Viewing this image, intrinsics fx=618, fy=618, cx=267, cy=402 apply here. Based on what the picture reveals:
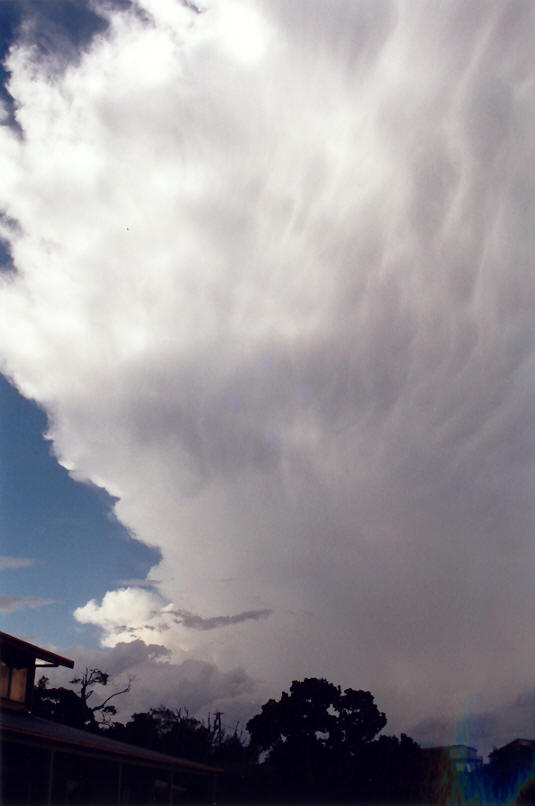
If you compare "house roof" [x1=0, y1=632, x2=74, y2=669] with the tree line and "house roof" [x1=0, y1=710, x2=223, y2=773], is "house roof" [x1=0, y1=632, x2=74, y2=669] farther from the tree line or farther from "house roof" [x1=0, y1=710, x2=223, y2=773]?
the tree line

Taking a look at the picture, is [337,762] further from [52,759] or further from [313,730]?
[52,759]

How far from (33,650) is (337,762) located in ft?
101

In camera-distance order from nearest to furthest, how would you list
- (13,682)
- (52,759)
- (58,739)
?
1. (58,739)
2. (52,759)
3. (13,682)

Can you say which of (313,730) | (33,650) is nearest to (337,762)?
(313,730)

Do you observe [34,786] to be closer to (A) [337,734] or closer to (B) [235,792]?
(B) [235,792]

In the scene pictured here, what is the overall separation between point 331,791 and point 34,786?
29676mm

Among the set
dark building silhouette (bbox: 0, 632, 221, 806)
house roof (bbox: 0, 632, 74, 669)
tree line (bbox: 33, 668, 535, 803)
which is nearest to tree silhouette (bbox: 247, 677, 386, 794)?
tree line (bbox: 33, 668, 535, 803)

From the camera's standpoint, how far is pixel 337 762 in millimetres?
44719

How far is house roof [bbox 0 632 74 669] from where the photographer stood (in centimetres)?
2169

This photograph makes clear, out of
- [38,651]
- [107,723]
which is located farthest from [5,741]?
[107,723]

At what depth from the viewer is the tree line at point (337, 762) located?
4097 centimetres

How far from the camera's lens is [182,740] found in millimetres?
62062

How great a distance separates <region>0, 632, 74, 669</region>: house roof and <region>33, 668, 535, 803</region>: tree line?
69.5 feet

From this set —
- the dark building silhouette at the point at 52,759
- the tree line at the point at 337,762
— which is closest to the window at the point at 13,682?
the dark building silhouette at the point at 52,759
